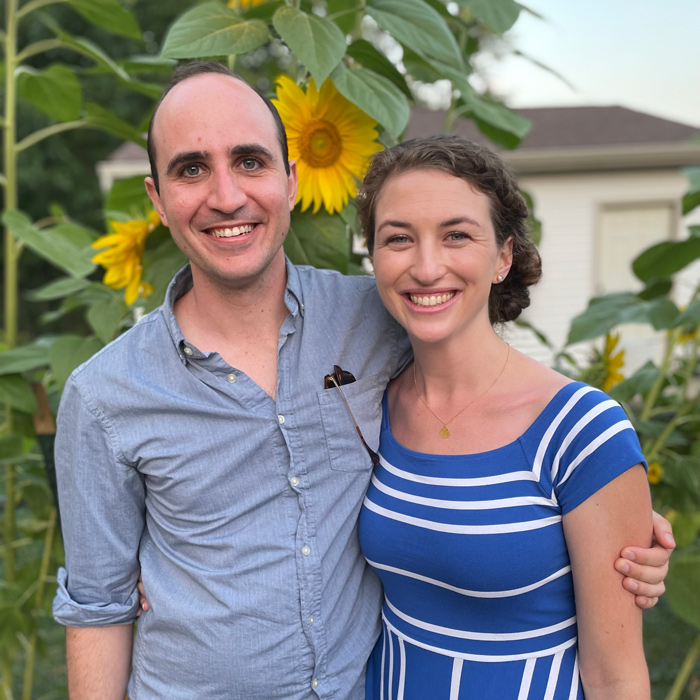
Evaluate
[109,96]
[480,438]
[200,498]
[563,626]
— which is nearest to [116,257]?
[200,498]

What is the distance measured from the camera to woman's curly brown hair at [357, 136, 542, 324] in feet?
4.98

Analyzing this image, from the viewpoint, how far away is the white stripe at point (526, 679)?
1.46 m

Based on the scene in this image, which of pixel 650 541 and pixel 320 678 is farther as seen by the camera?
pixel 320 678

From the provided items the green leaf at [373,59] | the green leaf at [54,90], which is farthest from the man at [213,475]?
the green leaf at [54,90]

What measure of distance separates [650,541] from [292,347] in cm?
81

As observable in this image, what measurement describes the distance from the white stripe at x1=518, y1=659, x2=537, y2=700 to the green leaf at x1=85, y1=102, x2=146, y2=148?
1.58m

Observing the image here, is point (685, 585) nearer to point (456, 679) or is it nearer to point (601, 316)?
point (601, 316)

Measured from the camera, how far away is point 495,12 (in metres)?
1.68

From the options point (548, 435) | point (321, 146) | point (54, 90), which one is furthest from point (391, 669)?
point (54, 90)

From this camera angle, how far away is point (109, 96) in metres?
15.4

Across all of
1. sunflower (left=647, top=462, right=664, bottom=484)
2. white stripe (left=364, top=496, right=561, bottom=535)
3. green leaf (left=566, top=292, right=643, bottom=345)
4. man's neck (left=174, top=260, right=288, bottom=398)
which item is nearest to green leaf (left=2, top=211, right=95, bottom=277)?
man's neck (left=174, top=260, right=288, bottom=398)

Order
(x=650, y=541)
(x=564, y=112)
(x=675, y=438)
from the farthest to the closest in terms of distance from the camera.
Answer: (x=564, y=112), (x=675, y=438), (x=650, y=541)

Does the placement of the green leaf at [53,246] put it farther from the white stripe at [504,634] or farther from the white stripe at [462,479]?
the white stripe at [504,634]

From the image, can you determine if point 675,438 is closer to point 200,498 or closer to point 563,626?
point 563,626
